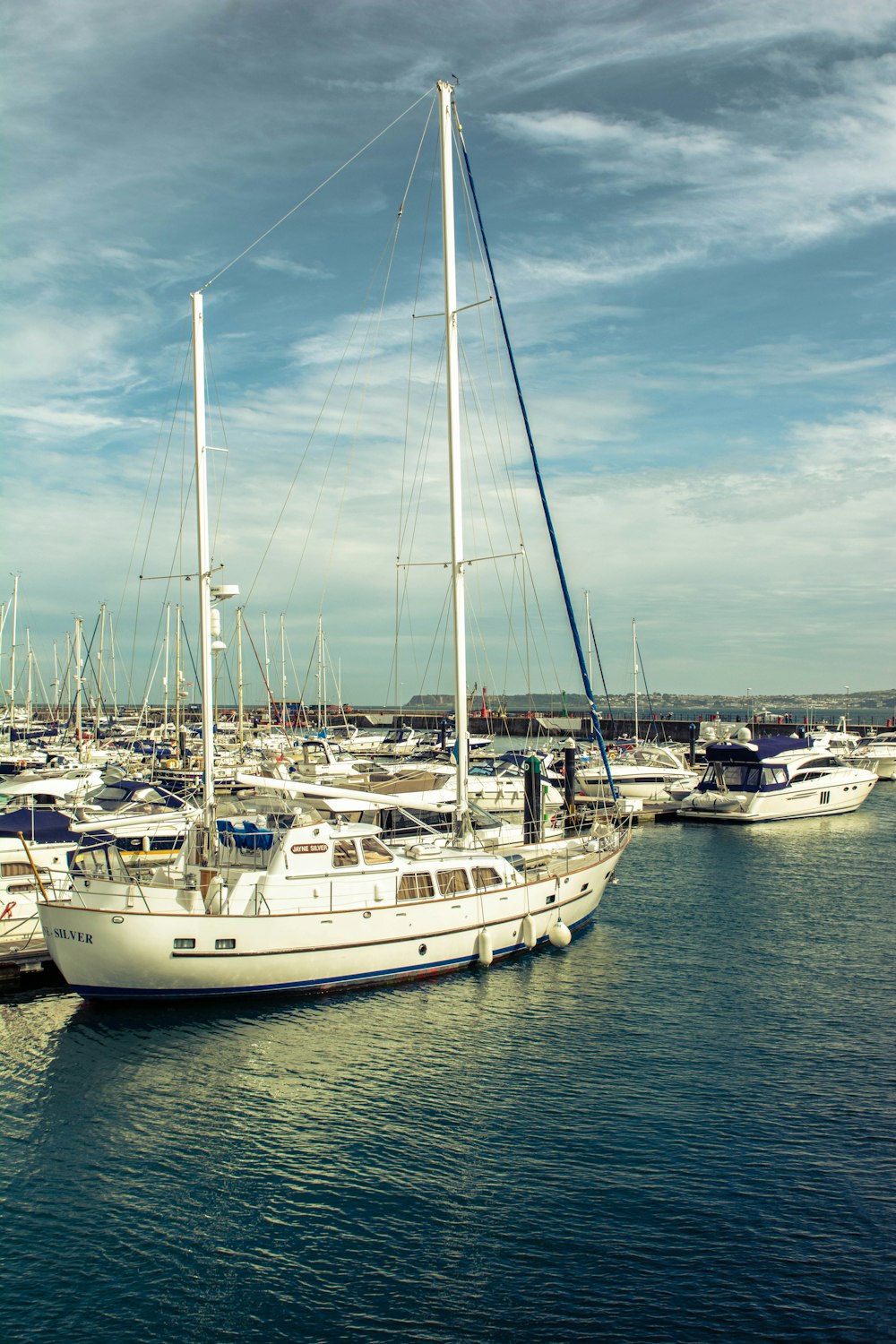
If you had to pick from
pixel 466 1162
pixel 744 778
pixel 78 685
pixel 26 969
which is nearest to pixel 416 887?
pixel 466 1162

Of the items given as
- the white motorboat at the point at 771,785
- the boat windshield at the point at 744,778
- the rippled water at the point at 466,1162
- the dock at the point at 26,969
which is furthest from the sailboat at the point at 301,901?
the boat windshield at the point at 744,778

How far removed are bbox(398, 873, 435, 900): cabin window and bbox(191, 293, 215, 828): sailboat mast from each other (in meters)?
6.29

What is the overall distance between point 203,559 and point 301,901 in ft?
37.3

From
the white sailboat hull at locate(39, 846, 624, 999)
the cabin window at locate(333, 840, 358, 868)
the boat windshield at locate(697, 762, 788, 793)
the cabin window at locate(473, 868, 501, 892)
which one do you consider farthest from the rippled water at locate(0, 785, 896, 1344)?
the boat windshield at locate(697, 762, 788, 793)

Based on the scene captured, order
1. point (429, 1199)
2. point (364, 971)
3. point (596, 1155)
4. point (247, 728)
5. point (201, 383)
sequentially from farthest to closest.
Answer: point (247, 728) < point (201, 383) < point (364, 971) < point (596, 1155) < point (429, 1199)

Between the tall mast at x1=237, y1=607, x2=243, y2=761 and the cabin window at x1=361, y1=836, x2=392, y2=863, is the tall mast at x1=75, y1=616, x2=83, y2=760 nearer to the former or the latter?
the tall mast at x1=237, y1=607, x2=243, y2=761

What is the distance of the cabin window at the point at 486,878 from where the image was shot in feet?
90.2

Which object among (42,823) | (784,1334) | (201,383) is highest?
(201,383)

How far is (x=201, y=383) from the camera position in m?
30.4

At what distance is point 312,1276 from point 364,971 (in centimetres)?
1177

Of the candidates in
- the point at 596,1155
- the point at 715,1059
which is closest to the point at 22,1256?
the point at 596,1155

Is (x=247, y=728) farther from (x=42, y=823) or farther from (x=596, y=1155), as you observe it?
(x=596, y=1155)

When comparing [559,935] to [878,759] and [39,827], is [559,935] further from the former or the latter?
[878,759]

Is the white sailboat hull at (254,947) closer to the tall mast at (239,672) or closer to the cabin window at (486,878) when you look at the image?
the cabin window at (486,878)
